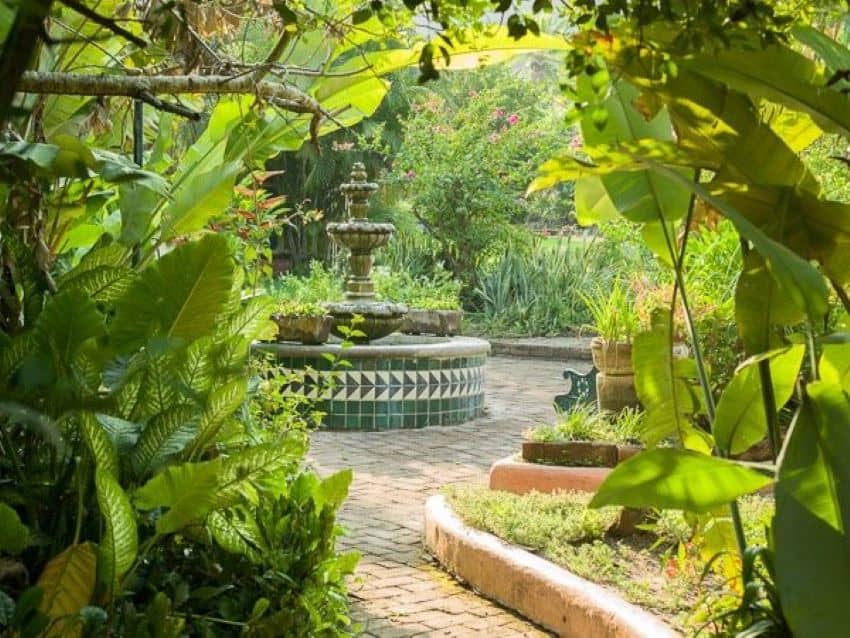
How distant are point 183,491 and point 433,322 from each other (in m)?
Answer: 9.40

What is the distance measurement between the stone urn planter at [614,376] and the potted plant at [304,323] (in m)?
3.57

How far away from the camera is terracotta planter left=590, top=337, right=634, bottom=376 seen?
704 cm

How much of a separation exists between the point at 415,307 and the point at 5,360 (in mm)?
9457

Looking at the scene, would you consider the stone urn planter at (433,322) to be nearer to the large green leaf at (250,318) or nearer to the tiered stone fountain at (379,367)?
the tiered stone fountain at (379,367)

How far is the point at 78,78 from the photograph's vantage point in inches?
122

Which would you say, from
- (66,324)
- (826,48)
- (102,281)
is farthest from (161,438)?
(826,48)

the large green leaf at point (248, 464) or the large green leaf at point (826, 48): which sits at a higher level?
the large green leaf at point (826, 48)

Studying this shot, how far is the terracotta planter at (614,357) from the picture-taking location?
7035mm

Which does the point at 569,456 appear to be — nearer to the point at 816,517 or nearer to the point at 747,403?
the point at 747,403

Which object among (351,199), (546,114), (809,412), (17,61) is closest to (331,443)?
(351,199)

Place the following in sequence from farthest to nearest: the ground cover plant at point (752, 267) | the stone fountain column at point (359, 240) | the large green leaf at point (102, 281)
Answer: the stone fountain column at point (359, 240)
the large green leaf at point (102, 281)
the ground cover plant at point (752, 267)

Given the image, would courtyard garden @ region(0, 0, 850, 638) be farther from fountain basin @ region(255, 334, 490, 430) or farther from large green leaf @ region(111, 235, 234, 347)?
fountain basin @ region(255, 334, 490, 430)

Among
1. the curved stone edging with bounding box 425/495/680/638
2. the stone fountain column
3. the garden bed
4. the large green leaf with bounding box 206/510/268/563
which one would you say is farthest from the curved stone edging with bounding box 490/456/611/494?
the stone fountain column

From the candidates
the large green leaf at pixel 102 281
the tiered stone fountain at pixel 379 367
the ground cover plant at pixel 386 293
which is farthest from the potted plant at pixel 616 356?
the ground cover plant at pixel 386 293
